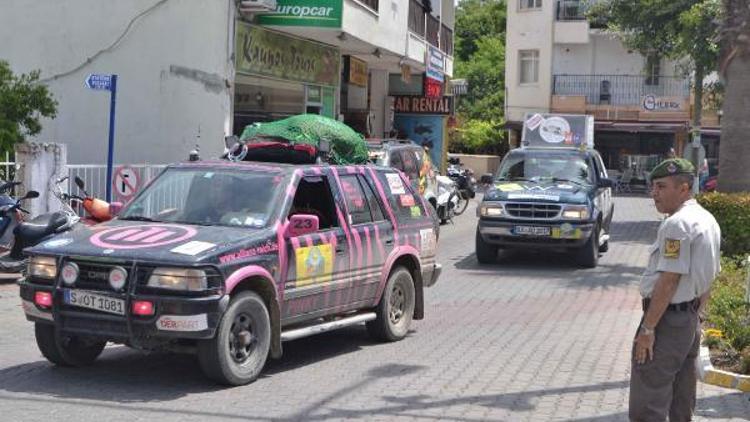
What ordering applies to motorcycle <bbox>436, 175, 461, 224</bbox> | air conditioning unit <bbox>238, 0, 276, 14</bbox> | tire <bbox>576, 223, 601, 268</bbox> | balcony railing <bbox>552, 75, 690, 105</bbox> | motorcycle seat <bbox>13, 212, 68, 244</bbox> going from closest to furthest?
motorcycle seat <bbox>13, 212, 68, 244</bbox> → tire <bbox>576, 223, 601, 268</bbox> → air conditioning unit <bbox>238, 0, 276, 14</bbox> → motorcycle <bbox>436, 175, 461, 224</bbox> → balcony railing <bbox>552, 75, 690, 105</bbox>

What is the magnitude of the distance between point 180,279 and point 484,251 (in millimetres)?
9762

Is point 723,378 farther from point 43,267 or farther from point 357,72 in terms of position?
point 357,72

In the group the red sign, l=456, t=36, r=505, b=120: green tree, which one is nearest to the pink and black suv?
the red sign

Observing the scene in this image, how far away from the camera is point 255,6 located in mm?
18125

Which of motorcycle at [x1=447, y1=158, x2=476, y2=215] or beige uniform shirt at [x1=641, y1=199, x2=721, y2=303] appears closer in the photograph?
beige uniform shirt at [x1=641, y1=199, x2=721, y2=303]

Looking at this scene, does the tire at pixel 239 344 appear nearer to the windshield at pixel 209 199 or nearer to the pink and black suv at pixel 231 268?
the pink and black suv at pixel 231 268

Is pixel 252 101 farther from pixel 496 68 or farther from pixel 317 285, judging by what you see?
pixel 496 68

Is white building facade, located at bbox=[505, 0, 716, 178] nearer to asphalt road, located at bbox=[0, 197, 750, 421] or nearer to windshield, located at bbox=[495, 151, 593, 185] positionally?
windshield, located at bbox=[495, 151, 593, 185]

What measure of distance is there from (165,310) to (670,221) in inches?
137

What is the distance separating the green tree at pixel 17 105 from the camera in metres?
14.6

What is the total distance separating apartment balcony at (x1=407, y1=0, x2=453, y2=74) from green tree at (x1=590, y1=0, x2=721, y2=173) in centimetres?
471

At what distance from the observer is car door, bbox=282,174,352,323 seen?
8.10 metres

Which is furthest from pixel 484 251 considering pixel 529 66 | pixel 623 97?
pixel 529 66

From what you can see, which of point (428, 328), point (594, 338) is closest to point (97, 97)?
point (428, 328)
